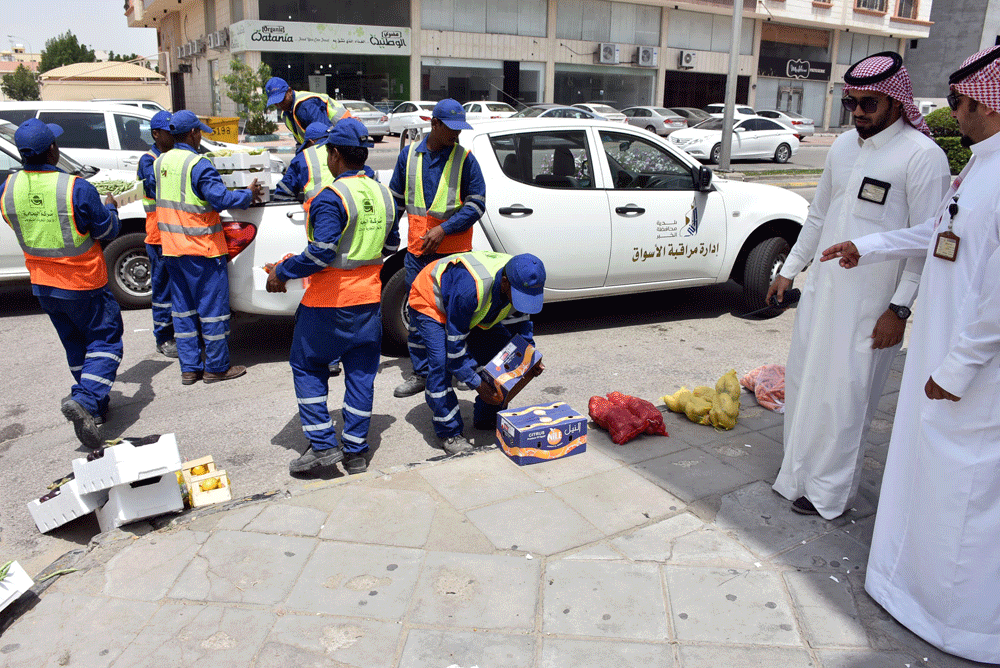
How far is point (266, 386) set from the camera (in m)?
5.51

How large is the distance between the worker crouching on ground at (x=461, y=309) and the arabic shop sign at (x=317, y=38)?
1223 inches

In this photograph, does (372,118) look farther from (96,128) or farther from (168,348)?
(168,348)

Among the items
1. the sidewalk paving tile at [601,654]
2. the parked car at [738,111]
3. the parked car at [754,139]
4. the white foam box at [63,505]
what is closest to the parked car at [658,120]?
the parked car at [738,111]

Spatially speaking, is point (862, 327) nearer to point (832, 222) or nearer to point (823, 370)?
point (823, 370)

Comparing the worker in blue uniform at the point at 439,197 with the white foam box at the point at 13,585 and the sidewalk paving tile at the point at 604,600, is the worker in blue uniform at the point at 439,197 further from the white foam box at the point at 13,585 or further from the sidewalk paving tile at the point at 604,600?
the white foam box at the point at 13,585

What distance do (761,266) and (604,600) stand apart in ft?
15.5

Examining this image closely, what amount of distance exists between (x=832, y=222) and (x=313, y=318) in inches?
99.6

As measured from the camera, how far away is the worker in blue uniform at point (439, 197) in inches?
201

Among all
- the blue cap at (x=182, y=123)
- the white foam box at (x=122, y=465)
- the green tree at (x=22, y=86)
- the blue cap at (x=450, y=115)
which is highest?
the green tree at (x=22, y=86)

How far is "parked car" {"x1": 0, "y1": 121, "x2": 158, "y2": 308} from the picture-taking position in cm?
696

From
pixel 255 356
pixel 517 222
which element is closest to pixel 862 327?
pixel 517 222

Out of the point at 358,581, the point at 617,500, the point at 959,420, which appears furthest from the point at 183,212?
the point at 959,420

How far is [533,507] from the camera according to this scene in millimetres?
3705

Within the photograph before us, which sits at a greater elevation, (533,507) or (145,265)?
(145,265)
